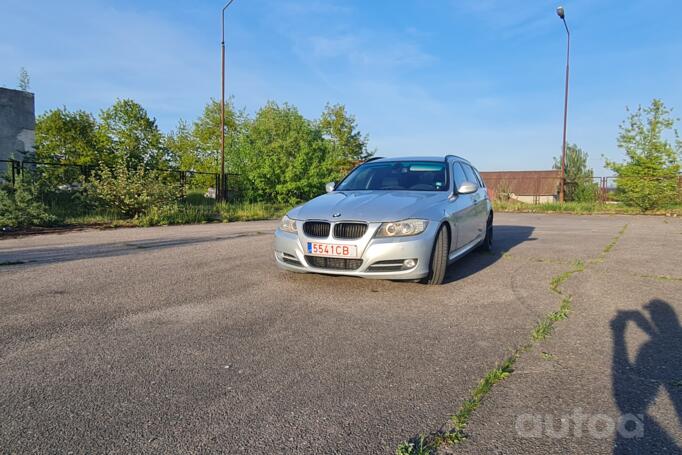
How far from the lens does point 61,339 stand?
2.87m

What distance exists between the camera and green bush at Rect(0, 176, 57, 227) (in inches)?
385

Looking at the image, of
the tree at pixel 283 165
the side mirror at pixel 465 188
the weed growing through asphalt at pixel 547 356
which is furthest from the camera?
the tree at pixel 283 165

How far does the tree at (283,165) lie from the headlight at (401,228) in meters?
15.6

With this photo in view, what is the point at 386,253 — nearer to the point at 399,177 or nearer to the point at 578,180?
the point at 399,177

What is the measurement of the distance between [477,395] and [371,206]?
2593mm

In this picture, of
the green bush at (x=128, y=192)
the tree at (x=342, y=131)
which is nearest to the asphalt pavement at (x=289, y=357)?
the green bush at (x=128, y=192)

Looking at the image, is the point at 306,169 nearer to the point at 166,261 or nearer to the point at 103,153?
the point at 166,261

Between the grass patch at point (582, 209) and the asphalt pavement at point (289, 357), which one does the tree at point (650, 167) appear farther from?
the asphalt pavement at point (289, 357)

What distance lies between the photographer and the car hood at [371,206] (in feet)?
13.9

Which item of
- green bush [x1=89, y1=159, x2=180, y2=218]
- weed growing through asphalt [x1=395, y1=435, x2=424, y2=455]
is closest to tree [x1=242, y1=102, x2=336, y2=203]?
green bush [x1=89, y1=159, x2=180, y2=218]

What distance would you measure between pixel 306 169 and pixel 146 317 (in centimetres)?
1728

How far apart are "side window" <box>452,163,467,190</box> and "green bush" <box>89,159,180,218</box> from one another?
904 cm

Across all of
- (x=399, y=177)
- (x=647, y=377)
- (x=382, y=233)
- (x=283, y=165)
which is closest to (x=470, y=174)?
(x=399, y=177)

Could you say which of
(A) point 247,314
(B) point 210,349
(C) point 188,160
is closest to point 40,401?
(B) point 210,349
